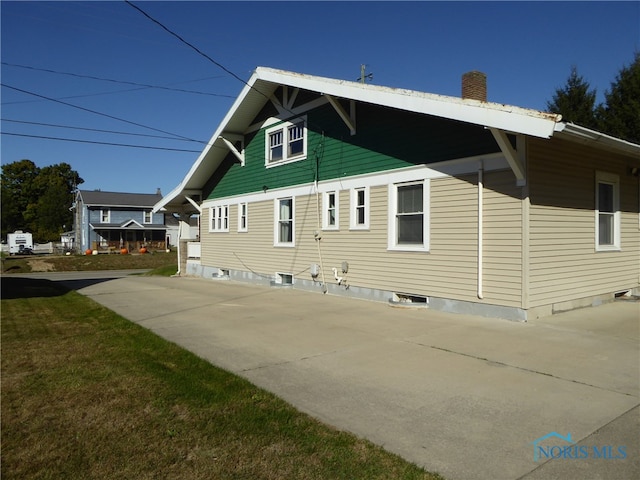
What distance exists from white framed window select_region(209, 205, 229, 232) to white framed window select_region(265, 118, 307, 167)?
3.89m

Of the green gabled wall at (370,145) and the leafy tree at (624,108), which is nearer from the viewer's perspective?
the green gabled wall at (370,145)

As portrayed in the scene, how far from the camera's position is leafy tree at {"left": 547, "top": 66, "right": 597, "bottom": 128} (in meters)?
19.7

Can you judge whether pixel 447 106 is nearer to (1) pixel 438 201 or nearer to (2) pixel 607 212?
(1) pixel 438 201

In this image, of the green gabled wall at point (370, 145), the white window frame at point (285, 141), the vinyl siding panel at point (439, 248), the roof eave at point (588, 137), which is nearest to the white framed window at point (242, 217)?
the green gabled wall at point (370, 145)

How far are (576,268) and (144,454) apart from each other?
891 centimetres

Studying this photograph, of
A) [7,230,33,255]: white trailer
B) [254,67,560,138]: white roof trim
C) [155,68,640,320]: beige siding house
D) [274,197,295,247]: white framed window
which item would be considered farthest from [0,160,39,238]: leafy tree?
[254,67,560,138]: white roof trim

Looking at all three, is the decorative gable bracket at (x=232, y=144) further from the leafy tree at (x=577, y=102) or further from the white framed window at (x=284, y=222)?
the leafy tree at (x=577, y=102)

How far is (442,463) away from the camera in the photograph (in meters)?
3.42

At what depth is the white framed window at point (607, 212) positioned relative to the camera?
10219mm

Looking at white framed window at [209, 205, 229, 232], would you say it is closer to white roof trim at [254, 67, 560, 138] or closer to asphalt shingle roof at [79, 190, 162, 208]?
white roof trim at [254, 67, 560, 138]

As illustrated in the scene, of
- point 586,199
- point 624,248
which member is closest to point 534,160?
point 586,199

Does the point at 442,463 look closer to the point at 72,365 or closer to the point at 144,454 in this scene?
the point at 144,454

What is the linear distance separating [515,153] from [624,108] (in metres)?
14.0

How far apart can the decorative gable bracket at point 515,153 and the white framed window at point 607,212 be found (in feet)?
9.58
